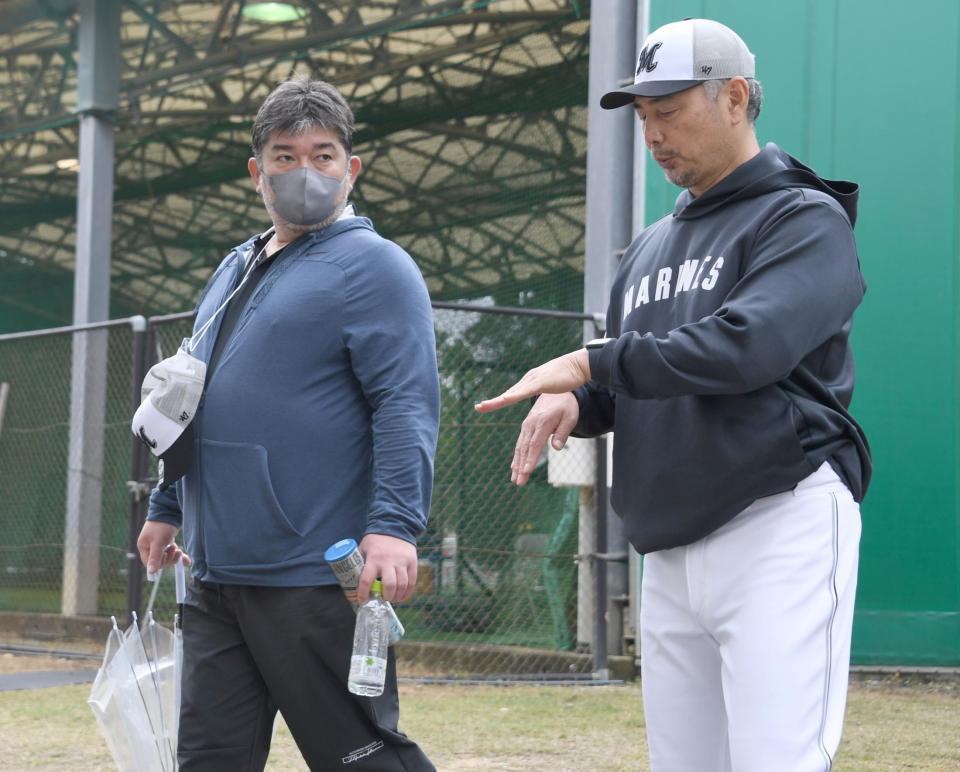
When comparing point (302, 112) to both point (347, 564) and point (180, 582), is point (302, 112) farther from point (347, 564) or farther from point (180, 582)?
point (180, 582)

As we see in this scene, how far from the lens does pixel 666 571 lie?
2578 millimetres

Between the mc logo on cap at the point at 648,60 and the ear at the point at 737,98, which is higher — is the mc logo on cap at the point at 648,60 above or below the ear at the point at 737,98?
above

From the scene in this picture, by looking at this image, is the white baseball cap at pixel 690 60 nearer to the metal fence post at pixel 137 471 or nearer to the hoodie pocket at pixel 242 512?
the hoodie pocket at pixel 242 512

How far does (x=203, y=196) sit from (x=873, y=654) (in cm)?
1234

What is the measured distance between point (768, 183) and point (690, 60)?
0.28m

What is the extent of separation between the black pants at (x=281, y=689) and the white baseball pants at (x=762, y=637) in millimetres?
571

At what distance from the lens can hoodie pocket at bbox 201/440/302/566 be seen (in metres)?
2.68

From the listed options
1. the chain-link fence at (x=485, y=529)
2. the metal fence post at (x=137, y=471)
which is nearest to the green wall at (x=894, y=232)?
the chain-link fence at (x=485, y=529)

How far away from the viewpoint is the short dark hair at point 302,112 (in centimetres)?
288

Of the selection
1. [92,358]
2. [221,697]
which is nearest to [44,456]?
[92,358]

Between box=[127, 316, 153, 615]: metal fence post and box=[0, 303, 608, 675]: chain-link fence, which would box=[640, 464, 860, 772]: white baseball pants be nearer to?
box=[0, 303, 608, 675]: chain-link fence

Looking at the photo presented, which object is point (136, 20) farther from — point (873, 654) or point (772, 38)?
point (873, 654)

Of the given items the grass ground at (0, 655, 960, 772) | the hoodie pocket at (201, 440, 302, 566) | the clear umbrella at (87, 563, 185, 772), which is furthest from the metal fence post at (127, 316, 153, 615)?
the hoodie pocket at (201, 440, 302, 566)

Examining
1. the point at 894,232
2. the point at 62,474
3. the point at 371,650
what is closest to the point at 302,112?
the point at 371,650
